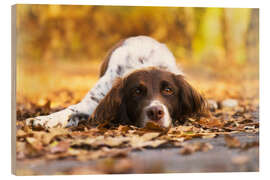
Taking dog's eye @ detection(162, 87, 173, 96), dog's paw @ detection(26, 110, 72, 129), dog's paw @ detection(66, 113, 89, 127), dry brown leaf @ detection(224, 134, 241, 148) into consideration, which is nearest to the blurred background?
dog's paw @ detection(26, 110, 72, 129)

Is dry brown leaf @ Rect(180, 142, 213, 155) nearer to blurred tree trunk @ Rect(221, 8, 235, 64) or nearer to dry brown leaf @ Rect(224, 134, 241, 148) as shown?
dry brown leaf @ Rect(224, 134, 241, 148)

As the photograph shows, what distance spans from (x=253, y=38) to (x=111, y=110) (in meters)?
1.58

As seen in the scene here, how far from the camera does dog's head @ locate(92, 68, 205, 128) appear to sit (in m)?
4.26

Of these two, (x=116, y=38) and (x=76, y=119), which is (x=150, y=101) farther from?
(x=116, y=38)

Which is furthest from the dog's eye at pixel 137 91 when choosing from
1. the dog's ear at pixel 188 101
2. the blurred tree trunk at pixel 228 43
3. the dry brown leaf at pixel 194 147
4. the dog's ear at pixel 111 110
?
the blurred tree trunk at pixel 228 43

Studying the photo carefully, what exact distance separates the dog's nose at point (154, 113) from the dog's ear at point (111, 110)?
475 millimetres

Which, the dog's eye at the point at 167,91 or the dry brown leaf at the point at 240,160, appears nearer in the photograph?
the dry brown leaf at the point at 240,160

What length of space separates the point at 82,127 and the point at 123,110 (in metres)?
0.42

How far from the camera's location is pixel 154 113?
4.17 metres

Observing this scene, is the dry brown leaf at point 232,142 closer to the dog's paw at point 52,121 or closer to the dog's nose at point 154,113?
the dog's nose at point 154,113

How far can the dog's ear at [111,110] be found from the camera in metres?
4.62

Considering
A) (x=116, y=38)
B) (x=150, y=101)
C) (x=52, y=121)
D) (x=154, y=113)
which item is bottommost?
(x=52, y=121)

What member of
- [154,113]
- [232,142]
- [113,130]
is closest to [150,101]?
[154,113]

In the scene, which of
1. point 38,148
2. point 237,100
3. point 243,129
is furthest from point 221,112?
point 38,148
